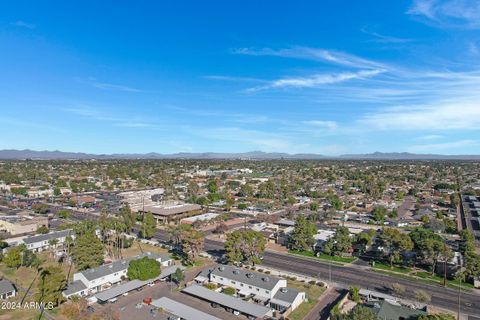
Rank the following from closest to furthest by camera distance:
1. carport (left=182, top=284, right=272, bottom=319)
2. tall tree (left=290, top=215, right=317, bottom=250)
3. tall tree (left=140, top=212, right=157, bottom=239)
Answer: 1. carport (left=182, top=284, right=272, bottom=319)
2. tall tree (left=290, top=215, right=317, bottom=250)
3. tall tree (left=140, top=212, right=157, bottom=239)

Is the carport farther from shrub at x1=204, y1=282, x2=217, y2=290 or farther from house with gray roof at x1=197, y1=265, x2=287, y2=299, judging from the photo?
house with gray roof at x1=197, y1=265, x2=287, y2=299

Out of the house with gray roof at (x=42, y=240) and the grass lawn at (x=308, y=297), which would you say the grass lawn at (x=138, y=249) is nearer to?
the house with gray roof at (x=42, y=240)

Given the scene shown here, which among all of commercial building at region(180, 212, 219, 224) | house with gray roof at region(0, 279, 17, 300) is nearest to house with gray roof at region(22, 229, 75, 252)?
house with gray roof at region(0, 279, 17, 300)

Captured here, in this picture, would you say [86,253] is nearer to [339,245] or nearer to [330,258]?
A: [330,258]

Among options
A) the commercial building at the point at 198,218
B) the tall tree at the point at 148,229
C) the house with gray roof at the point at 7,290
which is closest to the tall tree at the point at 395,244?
the commercial building at the point at 198,218

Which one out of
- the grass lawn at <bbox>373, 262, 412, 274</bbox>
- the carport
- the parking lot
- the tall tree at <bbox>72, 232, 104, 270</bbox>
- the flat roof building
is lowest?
the grass lawn at <bbox>373, 262, 412, 274</bbox>

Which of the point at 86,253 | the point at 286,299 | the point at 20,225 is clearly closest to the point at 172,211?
the point at 20,225
